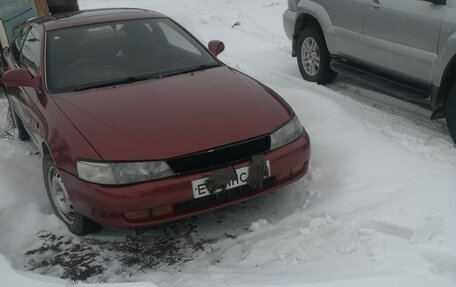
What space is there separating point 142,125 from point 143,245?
0.83 meters

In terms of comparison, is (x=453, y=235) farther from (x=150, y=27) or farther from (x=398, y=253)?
(x=150, y=27)

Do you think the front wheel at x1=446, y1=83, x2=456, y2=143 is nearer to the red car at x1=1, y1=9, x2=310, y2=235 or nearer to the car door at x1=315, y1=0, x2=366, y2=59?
the car door at x1=315, y1=0, x2=366, y2=59

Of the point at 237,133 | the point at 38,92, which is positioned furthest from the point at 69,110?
the point at 237,133

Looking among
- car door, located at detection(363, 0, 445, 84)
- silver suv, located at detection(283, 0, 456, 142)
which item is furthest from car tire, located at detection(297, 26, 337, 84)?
car door, located at detection(363, 0, 445, 84)

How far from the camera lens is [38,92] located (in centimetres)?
404

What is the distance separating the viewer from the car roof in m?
4.56

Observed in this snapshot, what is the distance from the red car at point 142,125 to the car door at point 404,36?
165 centimetres

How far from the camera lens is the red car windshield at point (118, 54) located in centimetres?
410

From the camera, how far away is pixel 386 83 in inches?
204

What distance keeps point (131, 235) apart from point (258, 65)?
4.40 m

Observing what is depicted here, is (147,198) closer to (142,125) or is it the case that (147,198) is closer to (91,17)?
(142,125)

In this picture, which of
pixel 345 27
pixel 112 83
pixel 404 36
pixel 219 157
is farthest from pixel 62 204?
pixel 345 27

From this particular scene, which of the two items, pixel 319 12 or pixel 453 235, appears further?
pixel 319 12

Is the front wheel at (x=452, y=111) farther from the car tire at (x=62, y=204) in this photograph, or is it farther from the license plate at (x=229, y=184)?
the car tire at (x=62, y=204)
